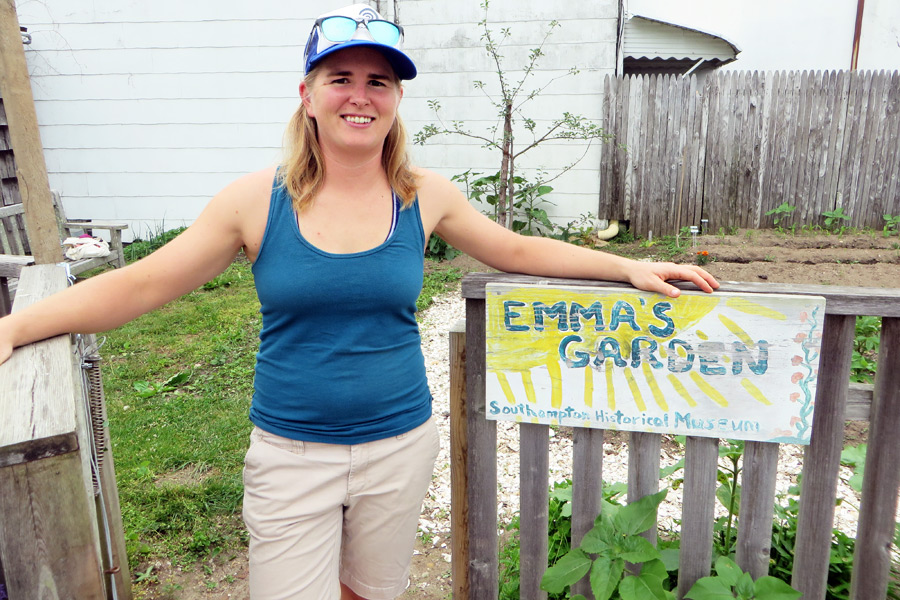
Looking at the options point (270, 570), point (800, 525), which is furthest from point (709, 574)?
point (270, 570)

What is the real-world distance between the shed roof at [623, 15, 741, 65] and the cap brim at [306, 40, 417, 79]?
8.74 m

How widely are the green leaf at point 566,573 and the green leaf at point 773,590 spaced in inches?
17.0

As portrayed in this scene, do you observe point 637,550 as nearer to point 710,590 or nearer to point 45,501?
point 710,590

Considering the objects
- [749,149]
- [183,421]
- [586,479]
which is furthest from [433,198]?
[749,149]

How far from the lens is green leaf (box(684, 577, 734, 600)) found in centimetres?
176

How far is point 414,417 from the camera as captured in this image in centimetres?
176

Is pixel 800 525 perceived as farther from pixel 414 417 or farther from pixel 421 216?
pixel 421 216

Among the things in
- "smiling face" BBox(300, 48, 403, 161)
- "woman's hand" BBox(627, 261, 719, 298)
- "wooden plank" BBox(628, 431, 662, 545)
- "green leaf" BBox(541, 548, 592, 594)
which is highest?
"smiling face" BBox(300, 48, 403, 161)

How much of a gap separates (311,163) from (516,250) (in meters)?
0.59

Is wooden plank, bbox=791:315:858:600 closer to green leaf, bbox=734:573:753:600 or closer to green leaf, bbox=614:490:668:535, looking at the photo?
green leaf, bbox=734:573:753:600

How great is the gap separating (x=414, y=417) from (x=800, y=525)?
1065mm

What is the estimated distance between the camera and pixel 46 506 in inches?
42.0

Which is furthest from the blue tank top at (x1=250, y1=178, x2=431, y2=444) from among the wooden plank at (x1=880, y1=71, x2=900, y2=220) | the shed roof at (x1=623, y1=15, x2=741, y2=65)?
the shed roof at (x1=623, y1=15, x2=741, y2=65)

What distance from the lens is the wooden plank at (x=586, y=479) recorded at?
6.16ft
